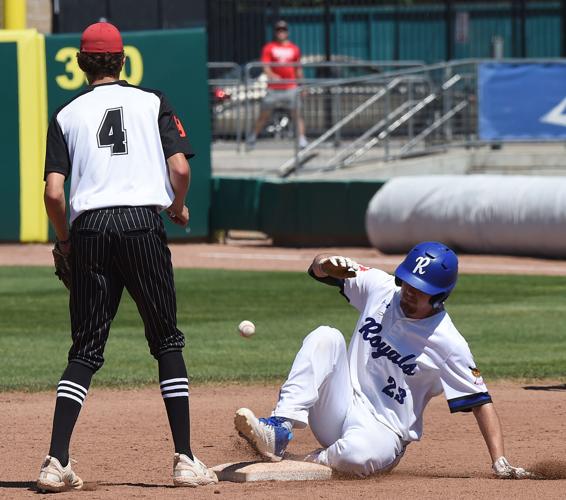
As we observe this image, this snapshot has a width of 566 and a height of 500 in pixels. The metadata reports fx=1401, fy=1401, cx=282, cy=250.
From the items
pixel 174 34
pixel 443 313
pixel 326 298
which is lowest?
pixel 326 298

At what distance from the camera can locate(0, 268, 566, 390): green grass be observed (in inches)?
381

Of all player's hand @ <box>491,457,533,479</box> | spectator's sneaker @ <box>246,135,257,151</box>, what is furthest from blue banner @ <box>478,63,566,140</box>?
player's hand @ <box>491,457,533,479</box>

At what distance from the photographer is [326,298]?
13781mm

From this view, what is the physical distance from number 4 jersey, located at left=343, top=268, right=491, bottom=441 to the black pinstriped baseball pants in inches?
34.9

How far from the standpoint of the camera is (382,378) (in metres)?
5.91

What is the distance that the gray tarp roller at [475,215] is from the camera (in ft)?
54.9

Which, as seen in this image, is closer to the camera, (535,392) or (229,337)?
(535,392)

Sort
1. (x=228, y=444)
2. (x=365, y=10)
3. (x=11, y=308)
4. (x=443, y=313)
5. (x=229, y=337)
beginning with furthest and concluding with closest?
(x=365, y=10)
(x=11, y=308)
(x=229, y=337)
(x=228, y=444)
(x=443, y=313)

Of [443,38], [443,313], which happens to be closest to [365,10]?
[443,38]

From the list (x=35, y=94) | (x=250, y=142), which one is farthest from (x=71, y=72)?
(x=250, y=142)

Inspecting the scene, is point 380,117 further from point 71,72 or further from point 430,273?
point 430,273

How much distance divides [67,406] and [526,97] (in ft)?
51.3

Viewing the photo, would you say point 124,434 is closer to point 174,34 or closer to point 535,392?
point 535,392

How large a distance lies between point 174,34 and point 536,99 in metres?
5.30
